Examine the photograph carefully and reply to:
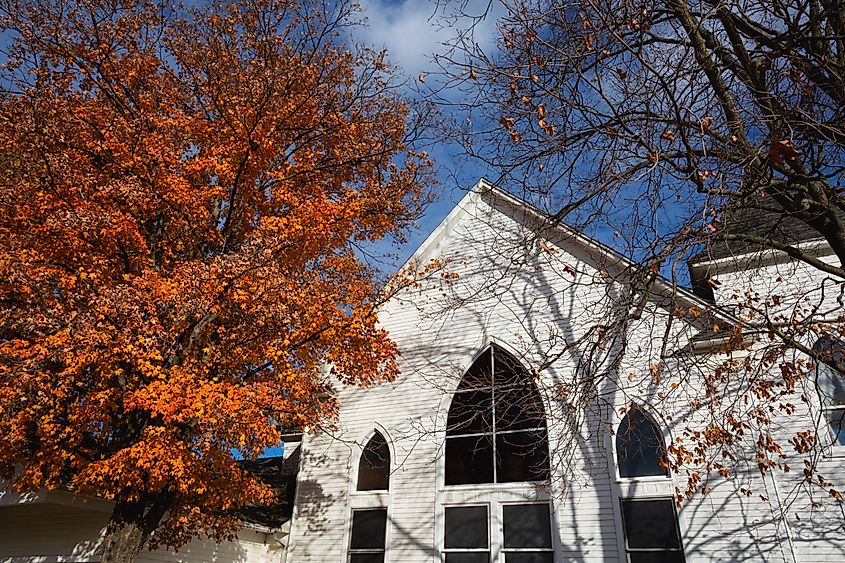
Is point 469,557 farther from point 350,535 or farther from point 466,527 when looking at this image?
point 350,535

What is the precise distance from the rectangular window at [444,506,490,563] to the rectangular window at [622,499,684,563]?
2.44 metres

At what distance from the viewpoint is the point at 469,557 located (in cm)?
1016

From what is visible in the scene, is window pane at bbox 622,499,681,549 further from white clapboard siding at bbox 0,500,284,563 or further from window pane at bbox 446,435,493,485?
white clapboard siding at bbox 0,500,284,563

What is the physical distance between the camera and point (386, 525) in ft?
35.9

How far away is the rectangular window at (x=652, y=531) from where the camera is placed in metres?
8.90

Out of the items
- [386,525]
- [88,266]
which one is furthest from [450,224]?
[88,266]

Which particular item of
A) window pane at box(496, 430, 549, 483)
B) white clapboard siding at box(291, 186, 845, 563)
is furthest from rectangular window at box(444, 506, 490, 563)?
window pane at box(496, 430, 549, 483)

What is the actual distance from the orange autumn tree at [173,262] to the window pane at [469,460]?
6.73 feet

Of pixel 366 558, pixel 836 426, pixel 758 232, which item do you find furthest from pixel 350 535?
pixel 758 232

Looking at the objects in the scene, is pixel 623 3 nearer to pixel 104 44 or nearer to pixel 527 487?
pixel 527 487

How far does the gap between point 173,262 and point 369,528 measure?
625cm

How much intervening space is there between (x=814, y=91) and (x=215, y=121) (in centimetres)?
976

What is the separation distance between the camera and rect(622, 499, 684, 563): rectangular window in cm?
890

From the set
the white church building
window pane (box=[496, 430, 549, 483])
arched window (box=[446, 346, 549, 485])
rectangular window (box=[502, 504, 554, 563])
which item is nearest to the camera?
the white church building
